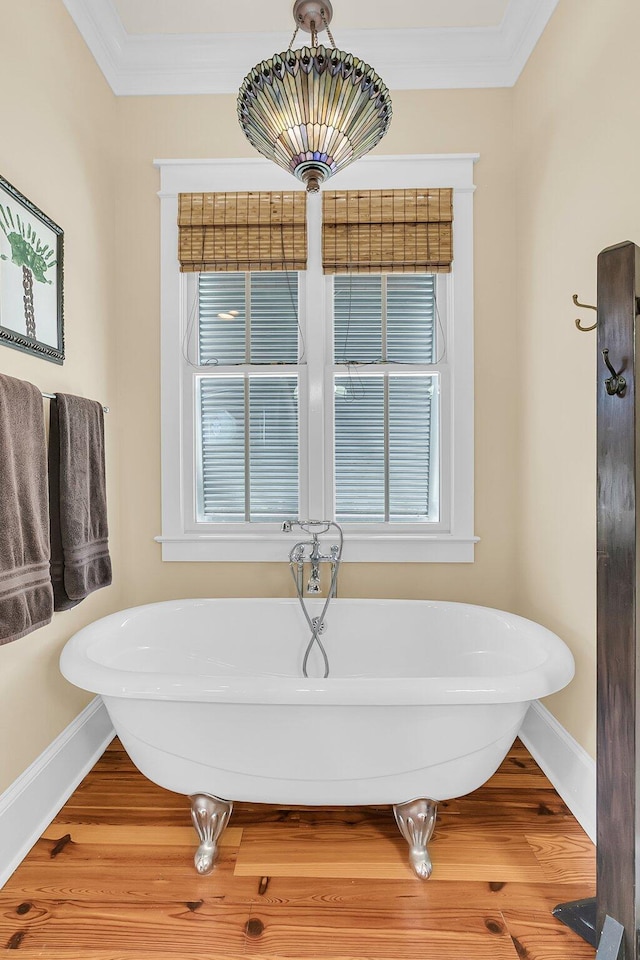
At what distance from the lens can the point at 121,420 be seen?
2311 mm

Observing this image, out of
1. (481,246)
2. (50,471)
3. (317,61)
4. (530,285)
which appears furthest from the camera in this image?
(481,246)

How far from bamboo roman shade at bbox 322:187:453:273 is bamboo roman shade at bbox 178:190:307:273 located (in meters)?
0.13

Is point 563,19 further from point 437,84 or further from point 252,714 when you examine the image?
point 252,714

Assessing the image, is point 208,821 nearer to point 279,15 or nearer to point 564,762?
point 564,762

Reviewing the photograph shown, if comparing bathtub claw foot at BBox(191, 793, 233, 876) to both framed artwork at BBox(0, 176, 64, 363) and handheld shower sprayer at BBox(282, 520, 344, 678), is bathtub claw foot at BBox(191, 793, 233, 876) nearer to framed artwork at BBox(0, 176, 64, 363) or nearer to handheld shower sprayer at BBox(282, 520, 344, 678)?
handheld shower sprayer at BBox(282, 520, 344, 678)

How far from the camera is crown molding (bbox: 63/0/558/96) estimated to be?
2100 millimetres

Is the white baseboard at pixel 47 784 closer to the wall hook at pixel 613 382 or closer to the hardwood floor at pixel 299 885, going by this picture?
the hardwood floor at pixel 299 885

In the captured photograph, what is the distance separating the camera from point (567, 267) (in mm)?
1807

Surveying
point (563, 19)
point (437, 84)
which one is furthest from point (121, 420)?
point (563, 19)

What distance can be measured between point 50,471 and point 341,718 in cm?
121

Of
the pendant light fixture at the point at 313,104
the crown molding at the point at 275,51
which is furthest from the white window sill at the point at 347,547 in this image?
the crown molding at the point at 275,51

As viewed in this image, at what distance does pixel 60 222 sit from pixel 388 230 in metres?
1.29

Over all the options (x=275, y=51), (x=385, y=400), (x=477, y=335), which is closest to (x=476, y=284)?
(x=477, y=335)

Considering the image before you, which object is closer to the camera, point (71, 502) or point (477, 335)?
point (71, 502)
